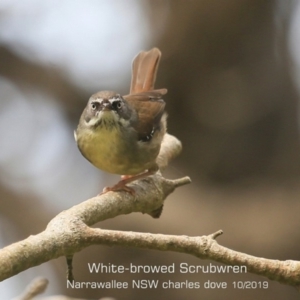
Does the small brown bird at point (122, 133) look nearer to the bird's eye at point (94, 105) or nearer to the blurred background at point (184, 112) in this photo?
the bird's eye at point (94, 105)

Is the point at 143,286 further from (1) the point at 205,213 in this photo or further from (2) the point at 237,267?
(1) the point at 205,213

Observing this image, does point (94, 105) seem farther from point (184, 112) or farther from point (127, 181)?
point (184, 112)

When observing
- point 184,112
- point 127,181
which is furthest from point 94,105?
point 184,112

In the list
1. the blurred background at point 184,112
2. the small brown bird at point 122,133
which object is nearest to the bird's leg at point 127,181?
the small brown bird at point 122,133

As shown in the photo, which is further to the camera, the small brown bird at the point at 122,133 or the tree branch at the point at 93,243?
the small brown bird at the point at 122,133

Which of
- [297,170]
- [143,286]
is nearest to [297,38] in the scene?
[297,170]

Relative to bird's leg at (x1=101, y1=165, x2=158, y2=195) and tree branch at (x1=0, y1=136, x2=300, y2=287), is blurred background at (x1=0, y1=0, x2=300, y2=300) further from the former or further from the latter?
tree branch at (x1=0, y1=136, x2=300, y2=287)
